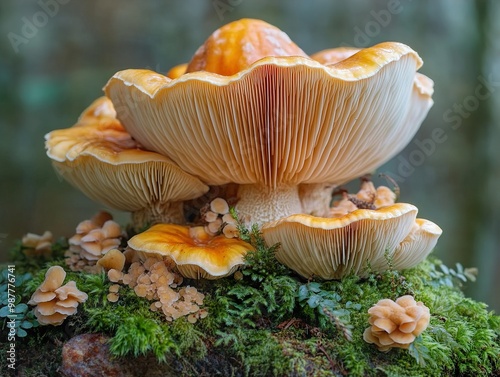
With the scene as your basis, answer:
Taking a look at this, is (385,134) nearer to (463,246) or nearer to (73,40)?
(463,246)

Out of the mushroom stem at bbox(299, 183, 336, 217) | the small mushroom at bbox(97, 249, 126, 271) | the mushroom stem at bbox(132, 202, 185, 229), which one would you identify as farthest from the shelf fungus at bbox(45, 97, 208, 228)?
the mushroom stem at bbox(299, 183, 336, 217)

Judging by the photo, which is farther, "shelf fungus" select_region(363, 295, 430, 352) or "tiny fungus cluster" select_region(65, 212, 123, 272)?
"tiny fungus cluster" select_region(65, 212, 123, 272)

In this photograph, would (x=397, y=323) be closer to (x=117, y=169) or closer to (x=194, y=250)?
(x=194, y=250)
